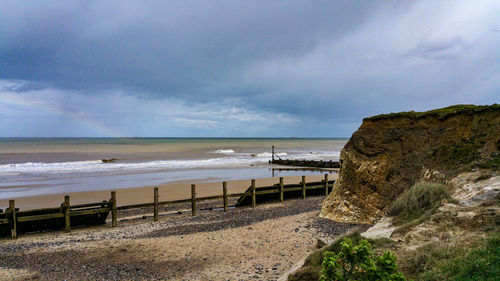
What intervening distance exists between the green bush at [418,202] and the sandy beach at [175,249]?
2.80 meters

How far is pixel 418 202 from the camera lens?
8.18 metres

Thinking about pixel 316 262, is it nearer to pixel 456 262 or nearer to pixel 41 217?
pixel 456 262

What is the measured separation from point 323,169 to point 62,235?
31.0 m

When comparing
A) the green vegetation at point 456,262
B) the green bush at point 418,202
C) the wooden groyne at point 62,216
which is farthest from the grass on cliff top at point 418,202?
the wooden groyne at point 62,216

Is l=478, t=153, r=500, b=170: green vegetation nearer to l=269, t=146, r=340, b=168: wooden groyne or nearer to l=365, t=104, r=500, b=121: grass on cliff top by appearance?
l=365, t=104, r=500, b=121: grass on cliff top

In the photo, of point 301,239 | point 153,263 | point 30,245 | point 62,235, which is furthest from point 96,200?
point 301,239

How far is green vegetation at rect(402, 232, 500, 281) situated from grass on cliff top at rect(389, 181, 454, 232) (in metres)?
1.96

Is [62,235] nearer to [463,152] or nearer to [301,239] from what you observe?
[301,239]

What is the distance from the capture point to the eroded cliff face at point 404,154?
10.5m

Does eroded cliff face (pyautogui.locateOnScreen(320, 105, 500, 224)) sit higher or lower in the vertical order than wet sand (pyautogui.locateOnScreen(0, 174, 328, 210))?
higher

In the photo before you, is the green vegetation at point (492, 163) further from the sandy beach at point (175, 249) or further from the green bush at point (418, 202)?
the sandy beach at point (175, 249)

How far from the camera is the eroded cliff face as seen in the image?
34.6ft

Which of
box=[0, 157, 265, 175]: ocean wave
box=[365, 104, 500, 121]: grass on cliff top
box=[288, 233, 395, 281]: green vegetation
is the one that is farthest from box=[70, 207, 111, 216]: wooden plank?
box=[0, 157, 265, 175]: ocean wave

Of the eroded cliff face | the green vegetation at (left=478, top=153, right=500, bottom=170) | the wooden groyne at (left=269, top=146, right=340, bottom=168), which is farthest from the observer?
the wooden groyne at (left=269, top=146, right=340, bottom=168)
